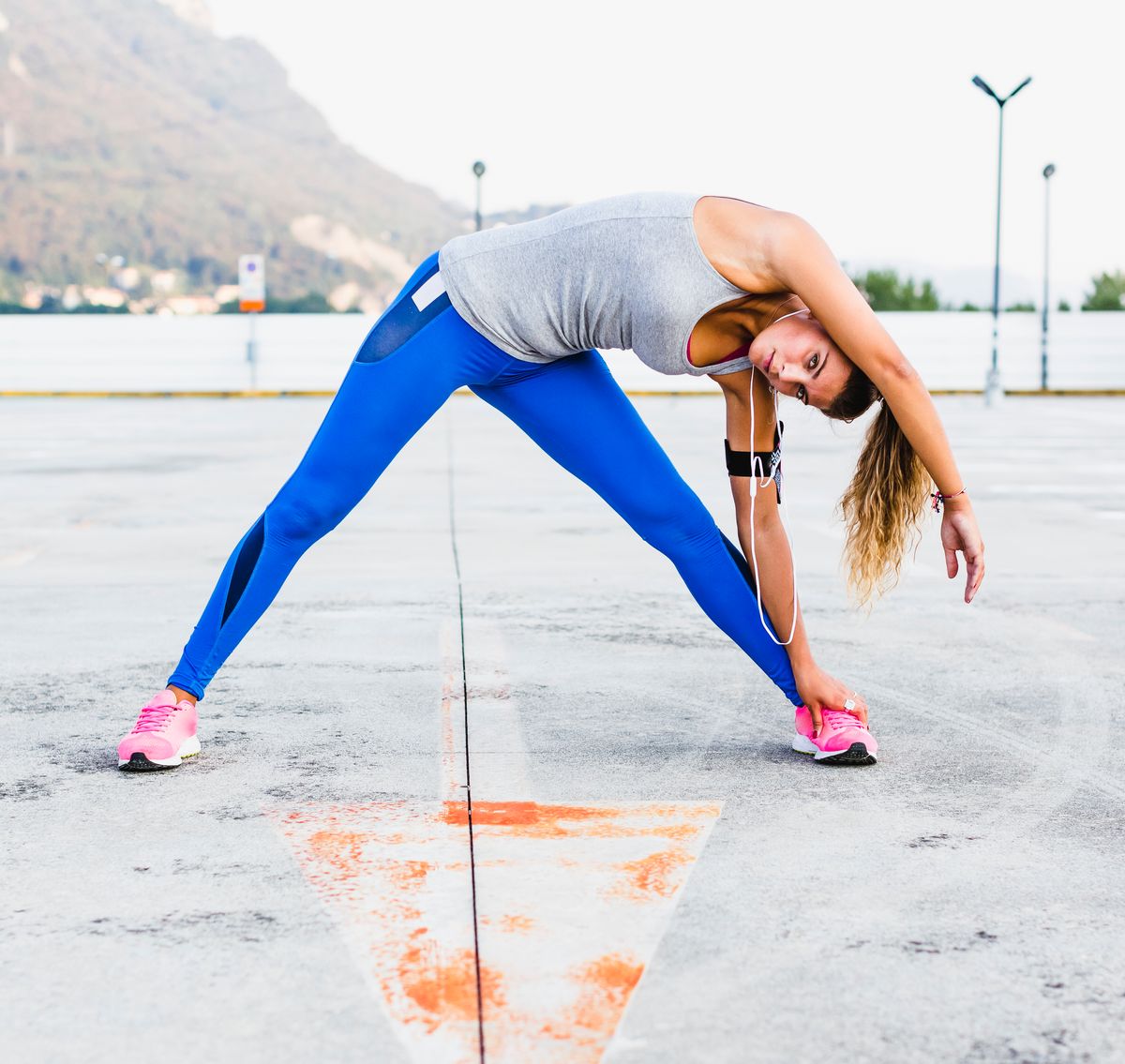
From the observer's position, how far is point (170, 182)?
14462 centimetres

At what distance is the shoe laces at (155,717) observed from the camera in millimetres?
3656

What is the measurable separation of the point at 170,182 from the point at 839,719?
14951 cm

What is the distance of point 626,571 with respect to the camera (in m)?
7.00

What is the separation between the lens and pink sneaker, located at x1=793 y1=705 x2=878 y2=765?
12.1 feet

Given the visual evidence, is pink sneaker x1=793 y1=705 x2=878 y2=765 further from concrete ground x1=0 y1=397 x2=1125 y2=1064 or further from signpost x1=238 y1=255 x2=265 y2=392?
signpost x1=238 y1=255 x2=265 y2=392

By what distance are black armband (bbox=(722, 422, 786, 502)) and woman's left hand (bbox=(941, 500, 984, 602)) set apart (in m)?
0.48

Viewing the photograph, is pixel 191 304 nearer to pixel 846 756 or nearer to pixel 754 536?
pixel 754 536

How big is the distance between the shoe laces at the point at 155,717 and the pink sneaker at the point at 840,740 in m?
1.53

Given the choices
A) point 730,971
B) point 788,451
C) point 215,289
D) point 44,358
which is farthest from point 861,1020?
point 215,289

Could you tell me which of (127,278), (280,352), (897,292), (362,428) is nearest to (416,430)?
(362,428)

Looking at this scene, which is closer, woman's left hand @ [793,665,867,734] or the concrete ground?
the concrete ground

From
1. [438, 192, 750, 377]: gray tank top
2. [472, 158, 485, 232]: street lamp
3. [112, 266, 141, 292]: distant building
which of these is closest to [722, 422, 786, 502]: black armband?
[438, 192, 750, 377]: gray tank top

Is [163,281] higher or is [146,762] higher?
[163,281]

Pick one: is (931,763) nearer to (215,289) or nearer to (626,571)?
(626,571)
